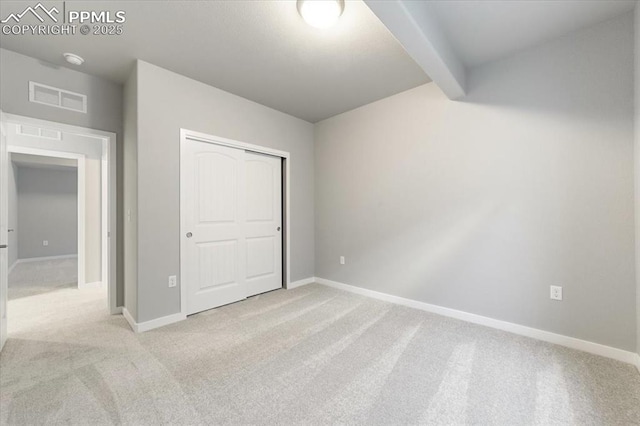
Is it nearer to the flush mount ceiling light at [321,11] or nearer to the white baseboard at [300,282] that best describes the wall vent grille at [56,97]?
the flush mount ceiling light at [321,11]

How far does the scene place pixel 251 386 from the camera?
1621 mm

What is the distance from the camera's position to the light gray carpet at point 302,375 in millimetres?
1400

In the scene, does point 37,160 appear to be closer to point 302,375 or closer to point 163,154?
point 163,154

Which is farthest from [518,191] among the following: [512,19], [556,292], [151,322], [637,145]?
[151,322]

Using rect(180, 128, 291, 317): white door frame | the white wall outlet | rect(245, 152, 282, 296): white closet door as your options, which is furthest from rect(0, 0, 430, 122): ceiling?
the white wall outlet

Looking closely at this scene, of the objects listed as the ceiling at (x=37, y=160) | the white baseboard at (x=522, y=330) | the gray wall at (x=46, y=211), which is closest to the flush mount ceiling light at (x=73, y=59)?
the white baseboard at (x=522, y=330)

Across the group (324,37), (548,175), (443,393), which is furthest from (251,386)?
(548,175)

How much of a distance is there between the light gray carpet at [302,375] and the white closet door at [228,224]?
507 mm

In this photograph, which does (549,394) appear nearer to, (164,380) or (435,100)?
(164,380)

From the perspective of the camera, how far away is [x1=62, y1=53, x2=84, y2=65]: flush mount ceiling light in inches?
89.6

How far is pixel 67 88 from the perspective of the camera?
2.50 m

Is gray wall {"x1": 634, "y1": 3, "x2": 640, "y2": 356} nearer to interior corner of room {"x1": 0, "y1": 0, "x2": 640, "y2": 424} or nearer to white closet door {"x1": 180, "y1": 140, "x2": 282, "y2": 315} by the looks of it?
interior corner of room {"x1": 0, "y1": 0, "x2": 640, "y2": 424}

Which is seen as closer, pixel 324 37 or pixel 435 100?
pixel 324 37

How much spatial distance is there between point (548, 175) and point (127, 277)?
4.16 meters
